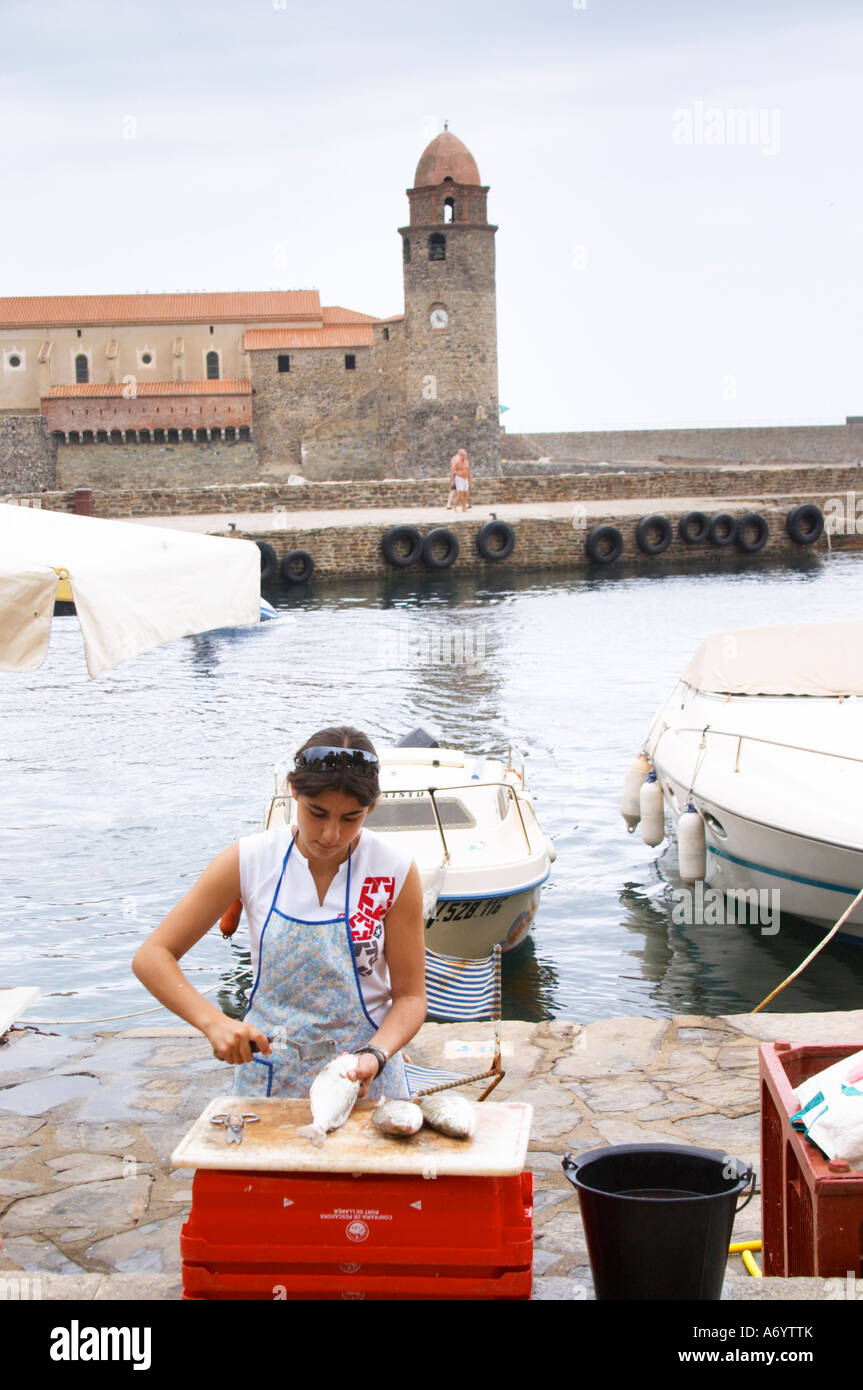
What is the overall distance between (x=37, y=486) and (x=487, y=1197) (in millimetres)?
72497

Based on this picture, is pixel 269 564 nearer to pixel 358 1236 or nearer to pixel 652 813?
pixel 652 813

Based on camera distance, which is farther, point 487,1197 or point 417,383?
point 417,383

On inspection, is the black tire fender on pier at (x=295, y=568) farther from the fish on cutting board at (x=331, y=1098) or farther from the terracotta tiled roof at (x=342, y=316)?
the terracotta tiled roof at (x=342, y=316)

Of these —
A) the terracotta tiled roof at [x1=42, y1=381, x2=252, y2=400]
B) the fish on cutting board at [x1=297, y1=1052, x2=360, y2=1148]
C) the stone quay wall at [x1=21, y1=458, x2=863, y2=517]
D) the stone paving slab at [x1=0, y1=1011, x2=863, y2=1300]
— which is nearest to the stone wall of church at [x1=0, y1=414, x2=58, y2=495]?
the terracotta tiled roof at [x1=42, y1=381, x2=252, y2=400]

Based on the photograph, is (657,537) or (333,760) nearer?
(333,760)

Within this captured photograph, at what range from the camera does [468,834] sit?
354 inches

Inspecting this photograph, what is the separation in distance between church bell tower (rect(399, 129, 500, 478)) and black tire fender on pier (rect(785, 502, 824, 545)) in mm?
23413

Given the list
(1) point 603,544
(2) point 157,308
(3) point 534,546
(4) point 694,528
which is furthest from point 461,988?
(2) point 157,308

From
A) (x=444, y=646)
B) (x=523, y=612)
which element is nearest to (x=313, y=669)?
(x=444, y=646)

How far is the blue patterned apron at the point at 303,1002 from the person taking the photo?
3.03 m

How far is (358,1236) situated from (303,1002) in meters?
0.52

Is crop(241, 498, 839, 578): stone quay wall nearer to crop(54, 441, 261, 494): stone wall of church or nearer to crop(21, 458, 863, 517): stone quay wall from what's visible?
crop(21, 458, 863, 517): stone quay wall

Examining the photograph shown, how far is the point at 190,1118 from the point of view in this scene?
192 inches
